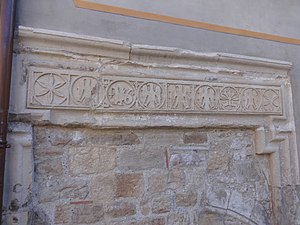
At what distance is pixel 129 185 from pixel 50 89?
740 mm

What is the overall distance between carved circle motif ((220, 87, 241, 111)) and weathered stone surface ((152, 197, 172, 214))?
750mm

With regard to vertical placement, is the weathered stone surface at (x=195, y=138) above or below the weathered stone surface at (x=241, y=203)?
above

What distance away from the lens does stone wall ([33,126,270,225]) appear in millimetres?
1590

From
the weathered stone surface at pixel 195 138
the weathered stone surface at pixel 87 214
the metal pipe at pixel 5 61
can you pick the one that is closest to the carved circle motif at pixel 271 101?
the weathered stone surface at pixel 195 138

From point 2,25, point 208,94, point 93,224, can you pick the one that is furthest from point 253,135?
point 2,25

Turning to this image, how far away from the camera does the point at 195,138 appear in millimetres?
1939

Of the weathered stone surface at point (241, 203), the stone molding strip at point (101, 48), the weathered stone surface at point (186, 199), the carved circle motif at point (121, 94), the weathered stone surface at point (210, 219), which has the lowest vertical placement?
the weathered stone surface at point (210, 219)

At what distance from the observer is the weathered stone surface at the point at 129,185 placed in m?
1.71

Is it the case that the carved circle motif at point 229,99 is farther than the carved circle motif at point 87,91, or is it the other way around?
the carved circle motif at point 229,99

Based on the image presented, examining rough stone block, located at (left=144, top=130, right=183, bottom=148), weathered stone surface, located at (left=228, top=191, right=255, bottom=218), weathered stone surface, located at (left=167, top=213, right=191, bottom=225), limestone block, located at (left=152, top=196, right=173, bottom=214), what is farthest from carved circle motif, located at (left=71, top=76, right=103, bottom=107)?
weathered stone surface, located at (left=228, top=191, right=255, bottom=218)

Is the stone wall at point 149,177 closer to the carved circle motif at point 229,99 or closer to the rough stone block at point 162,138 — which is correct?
the rough stone block at point 162,138

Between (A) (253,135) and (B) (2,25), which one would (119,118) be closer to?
(B) (2,25)

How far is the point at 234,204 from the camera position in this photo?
6.56 ft

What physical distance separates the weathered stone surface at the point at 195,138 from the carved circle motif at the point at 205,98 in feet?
0.59
